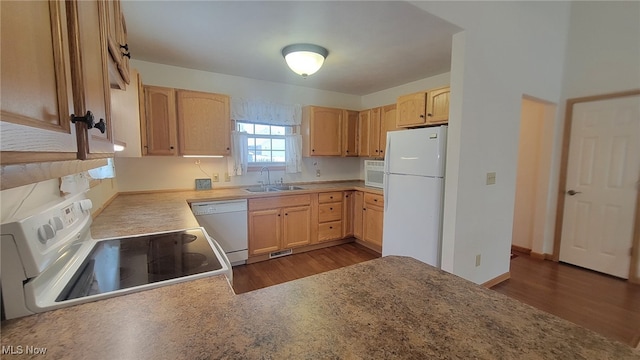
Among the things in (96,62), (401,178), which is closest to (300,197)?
(401,178)

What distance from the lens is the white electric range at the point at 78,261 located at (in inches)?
26.3

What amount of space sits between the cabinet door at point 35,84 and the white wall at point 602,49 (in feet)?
14.1

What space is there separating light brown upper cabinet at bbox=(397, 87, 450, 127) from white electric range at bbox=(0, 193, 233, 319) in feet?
8.01

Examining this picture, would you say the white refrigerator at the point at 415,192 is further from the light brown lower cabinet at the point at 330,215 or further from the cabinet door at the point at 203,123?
the cabinet door at the point at 203,123

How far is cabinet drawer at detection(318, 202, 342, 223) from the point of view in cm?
353

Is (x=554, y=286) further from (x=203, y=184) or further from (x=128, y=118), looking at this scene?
(x=128, y=118)

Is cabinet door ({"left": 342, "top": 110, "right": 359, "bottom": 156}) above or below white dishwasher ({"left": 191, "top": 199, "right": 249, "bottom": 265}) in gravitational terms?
above

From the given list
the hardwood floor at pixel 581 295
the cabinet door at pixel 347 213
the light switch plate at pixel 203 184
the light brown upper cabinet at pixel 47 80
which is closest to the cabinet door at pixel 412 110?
the cabinet door at pixel 347 213

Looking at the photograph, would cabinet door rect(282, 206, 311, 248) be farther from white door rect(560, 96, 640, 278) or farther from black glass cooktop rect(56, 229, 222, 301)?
white door rect(560, 96, 640, 278)

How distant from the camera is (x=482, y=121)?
2.25 meters

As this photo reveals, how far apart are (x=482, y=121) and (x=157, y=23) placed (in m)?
2.78

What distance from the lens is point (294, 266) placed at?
10.2 ft

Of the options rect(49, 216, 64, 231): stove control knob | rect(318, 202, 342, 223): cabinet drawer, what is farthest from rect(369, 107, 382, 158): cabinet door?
rect(49, 216, 64, 231): stove control knob

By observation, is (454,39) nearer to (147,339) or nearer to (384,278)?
(384,278)
